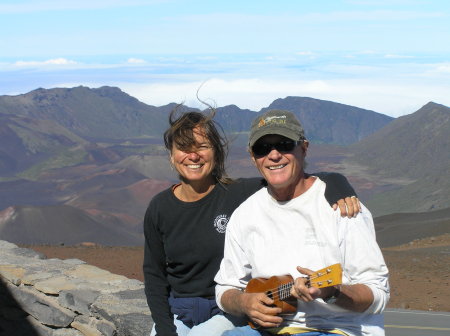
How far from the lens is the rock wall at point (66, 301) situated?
5.41 m

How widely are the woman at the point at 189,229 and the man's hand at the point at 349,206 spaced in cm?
77

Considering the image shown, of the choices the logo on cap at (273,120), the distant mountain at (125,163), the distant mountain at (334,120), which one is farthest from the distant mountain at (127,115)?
the logo on cap at (273,120)

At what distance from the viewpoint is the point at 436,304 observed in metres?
12.6

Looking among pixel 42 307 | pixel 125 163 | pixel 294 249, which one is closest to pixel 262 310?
pixel 294 249

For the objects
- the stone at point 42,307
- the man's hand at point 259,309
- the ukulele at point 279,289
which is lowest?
the stone at point 42,307

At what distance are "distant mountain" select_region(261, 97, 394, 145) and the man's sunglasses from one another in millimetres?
159907

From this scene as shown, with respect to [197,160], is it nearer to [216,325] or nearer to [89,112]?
[216,325]

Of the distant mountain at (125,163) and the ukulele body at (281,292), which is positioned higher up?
the ukulele body at (281,292)

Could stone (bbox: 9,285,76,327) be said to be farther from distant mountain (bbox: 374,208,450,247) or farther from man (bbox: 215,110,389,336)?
distant mountain (bbox: 374,208,450,247)

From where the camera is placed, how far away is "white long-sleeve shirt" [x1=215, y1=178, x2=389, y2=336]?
134 inches

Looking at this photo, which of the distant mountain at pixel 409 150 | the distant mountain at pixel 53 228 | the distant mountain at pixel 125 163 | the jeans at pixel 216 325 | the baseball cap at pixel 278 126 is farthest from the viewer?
the distant mountain at pixel 409 150

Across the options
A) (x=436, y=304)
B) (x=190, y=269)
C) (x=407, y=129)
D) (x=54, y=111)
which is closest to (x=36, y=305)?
(x=190, y=269)

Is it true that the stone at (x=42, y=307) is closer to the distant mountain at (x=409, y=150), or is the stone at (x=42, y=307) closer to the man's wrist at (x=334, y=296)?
the man's wrist at (x=334, y=296)

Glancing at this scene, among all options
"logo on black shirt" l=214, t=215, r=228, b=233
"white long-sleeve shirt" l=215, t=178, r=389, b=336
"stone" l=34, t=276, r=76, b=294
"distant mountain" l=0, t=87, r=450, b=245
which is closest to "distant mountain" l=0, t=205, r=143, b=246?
"distant mountain" l=0, t=87, r=450, b=245
